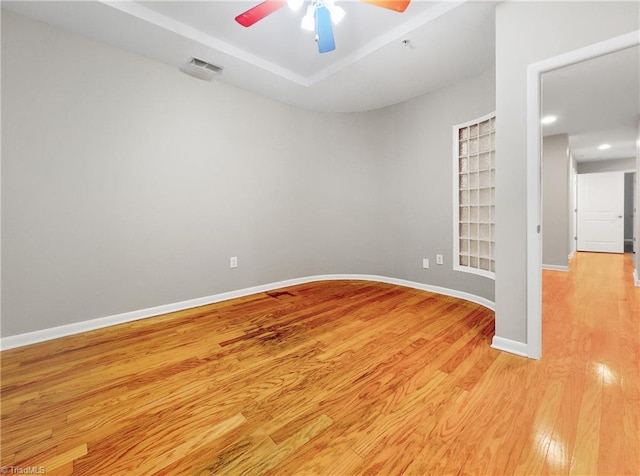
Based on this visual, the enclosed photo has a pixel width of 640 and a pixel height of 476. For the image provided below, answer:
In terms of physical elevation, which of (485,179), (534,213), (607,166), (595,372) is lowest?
(595,372)

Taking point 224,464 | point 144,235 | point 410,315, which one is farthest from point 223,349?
point 410,315

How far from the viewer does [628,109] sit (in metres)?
3.73

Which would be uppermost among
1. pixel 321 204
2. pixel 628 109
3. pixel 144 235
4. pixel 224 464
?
pixel 628 109

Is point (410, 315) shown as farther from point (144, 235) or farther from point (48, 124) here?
point (48, 124)

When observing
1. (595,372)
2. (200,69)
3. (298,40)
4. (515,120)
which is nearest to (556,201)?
(515,120)

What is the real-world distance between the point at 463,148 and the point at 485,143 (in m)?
0.26

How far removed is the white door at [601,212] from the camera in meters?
6.34

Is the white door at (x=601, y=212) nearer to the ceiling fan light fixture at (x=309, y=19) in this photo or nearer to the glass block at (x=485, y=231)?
the glass block at (x=485, y=231)

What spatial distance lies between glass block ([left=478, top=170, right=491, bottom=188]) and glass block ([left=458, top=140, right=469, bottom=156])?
13.0 inches

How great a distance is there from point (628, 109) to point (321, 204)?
449 centimetres

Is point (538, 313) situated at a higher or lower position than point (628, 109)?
lower

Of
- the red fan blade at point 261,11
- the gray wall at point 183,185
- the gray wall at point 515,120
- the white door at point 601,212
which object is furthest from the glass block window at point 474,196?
the white door at point 601,212

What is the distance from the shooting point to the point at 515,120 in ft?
5.96

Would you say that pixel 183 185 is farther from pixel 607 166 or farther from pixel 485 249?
pixel 607 166
